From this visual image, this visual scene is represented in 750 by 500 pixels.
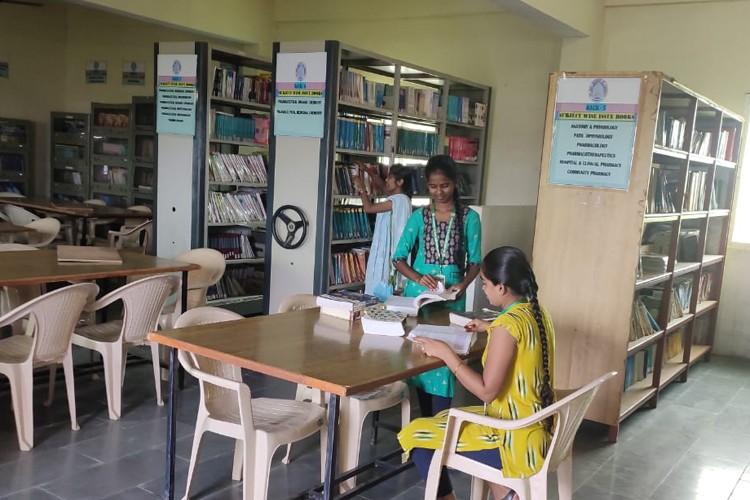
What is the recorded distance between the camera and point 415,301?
3.32 m

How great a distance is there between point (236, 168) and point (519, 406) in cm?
435

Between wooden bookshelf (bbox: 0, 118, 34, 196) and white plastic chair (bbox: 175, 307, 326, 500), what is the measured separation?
24.9ft

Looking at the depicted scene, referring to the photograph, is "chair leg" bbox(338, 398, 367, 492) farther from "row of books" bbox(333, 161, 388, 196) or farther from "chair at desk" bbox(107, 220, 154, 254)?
"chair at desk" bbox(107, 220, 154, 254)

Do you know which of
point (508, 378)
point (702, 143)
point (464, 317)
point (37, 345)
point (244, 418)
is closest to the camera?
Answer: point (508, 378)

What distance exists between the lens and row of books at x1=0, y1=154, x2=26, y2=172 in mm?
9469

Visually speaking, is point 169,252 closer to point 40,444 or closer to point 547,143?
point 40,444

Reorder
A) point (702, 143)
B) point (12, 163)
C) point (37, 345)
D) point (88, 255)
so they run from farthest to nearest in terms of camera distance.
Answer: point (12, 163), point (702, 143), point (88, 255), point (37, 345)

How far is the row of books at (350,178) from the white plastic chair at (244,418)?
8.28ft

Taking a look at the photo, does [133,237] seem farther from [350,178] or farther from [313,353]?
[313,353]

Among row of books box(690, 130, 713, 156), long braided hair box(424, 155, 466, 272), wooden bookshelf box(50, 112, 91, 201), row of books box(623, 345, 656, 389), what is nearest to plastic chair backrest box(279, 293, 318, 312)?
long braided hair box(424, 155, 466, 272)

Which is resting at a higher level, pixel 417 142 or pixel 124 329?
pixel 417 142

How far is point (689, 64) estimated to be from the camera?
262 inches

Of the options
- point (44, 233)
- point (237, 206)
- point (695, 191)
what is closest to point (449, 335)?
point (695, 191)

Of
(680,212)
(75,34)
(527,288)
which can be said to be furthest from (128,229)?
(527,288)
